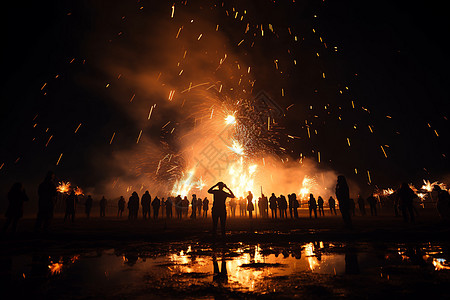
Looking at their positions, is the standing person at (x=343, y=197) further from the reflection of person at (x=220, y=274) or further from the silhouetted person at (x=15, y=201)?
the silhouetted person at (x=15, y=201)

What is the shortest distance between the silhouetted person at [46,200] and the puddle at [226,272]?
4.12 meters

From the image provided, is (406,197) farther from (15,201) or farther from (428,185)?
(428,185)

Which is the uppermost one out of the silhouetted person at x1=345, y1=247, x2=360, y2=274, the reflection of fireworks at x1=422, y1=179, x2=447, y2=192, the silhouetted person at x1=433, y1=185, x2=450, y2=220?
the reflection of fireworks at x1=422, y1=179, x2=447, y2=192

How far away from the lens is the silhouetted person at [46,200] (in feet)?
27.3

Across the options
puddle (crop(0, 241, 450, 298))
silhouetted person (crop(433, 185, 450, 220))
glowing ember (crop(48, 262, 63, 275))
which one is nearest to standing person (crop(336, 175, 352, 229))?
silhouetted person (crop(433, 185, 450, 220))

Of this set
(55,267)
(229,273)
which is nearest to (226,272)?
(229,273)

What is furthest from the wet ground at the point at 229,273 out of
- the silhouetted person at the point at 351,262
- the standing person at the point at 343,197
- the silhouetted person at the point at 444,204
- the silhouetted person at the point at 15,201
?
the silhouetted person at the point at 444,204

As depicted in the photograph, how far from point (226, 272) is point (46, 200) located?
8259 mm

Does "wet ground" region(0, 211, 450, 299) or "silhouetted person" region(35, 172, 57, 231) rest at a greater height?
"silhouetted person" region(35, 172, 57, 231)

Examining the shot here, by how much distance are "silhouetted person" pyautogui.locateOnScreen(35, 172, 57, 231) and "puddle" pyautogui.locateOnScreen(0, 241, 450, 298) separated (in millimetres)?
4123

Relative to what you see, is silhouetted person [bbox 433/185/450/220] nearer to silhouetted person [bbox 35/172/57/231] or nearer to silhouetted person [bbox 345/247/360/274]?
silhouetted person [bbox 345/247/360/274]

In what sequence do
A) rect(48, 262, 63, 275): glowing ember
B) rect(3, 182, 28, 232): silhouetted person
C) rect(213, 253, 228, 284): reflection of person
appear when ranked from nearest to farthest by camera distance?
rect(213, 253, 228, 284): reflection of person
rect(48, 262, 63, 275): glowing ember
rect(3, 182, 28, 232): silhouetted person

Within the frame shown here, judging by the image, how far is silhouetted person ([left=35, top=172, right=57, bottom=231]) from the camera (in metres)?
8.34

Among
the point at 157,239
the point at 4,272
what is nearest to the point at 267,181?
the point at 157,239
